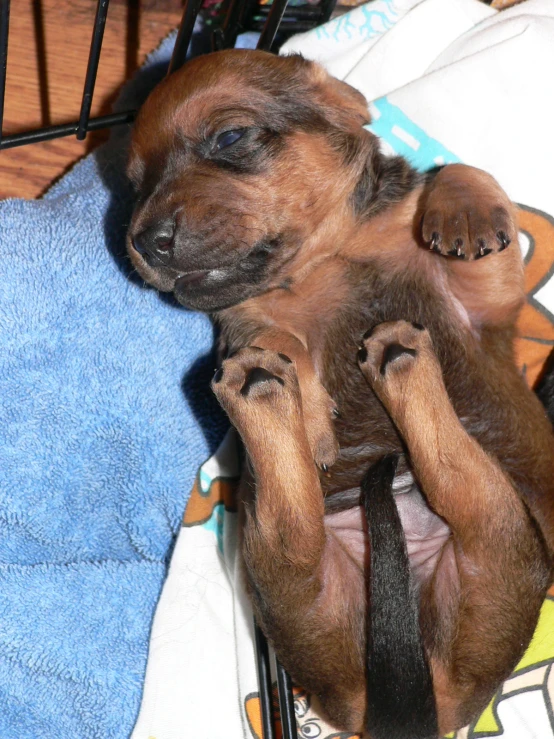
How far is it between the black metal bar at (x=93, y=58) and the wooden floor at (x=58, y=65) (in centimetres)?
69

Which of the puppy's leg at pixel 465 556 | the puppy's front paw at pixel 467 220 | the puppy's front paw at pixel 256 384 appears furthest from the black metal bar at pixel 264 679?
the puppy's front paw at pixel 467 220

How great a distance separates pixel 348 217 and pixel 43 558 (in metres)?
1.77

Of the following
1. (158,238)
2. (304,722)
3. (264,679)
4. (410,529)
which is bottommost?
(304,722)

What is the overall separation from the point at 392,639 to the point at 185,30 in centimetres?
226

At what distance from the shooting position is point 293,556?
236cm

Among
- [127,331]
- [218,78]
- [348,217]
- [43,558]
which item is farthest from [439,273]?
[43,558]

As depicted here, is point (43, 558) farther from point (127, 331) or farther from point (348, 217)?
point (348, 217)

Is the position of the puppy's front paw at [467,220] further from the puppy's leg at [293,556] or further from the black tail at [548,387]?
the black tail at [548,387]

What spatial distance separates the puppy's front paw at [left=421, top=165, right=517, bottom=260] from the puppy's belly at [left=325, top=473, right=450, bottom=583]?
0.75 m

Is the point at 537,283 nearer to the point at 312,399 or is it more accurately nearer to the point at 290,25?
the point at 312,399

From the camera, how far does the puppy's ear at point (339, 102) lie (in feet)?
9.29

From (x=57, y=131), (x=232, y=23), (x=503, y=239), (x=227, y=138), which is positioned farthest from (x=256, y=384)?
(x=232, y=23)

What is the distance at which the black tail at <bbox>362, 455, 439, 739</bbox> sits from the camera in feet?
7.41

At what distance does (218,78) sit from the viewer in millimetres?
2611
